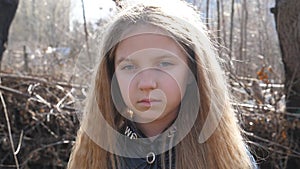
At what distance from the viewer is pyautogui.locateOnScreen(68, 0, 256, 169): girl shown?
1560mm

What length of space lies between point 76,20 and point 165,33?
13.6 ft

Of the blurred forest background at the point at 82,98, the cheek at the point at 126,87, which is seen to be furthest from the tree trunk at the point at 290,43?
the cheek at the point at 126,87

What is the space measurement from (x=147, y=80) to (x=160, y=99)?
0.08m

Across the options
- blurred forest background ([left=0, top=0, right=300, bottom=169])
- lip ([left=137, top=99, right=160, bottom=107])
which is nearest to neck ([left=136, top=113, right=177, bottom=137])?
lip ([left=137, top=99, right=160, bottom=107])

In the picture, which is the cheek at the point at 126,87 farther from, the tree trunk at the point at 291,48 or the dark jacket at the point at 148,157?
the tree trunk at the point at 291,48

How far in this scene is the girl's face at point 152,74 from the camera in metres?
1.53

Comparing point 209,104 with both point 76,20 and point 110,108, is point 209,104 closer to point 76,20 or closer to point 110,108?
point 110,108

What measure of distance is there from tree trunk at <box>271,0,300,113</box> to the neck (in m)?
1.84

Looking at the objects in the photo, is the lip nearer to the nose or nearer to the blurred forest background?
the nose

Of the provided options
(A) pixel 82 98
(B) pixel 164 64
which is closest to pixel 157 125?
(B) pixel 164 64

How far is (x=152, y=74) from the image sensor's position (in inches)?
59.9

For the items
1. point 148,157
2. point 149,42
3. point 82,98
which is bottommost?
point 82,98

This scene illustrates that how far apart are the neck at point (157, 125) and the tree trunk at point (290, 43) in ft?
6.02

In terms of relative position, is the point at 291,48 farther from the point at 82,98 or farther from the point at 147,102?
the point at 147,102
